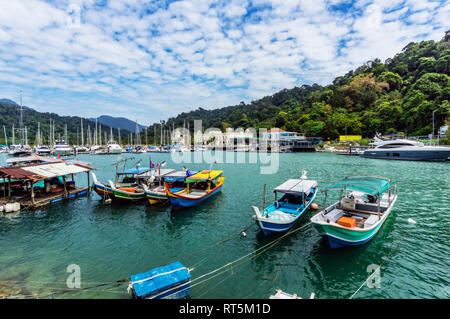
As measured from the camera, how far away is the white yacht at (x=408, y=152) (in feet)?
157

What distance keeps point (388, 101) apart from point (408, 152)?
163 feet

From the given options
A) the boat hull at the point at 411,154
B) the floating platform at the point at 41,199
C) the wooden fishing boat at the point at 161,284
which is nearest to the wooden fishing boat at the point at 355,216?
the wooden fishing boat at the point at 161,284

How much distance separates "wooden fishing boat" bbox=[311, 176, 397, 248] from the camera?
11.4 metres

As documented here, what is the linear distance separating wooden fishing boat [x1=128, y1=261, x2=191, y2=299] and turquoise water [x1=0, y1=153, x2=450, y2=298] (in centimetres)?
112

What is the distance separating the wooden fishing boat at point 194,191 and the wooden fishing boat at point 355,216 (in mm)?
10923

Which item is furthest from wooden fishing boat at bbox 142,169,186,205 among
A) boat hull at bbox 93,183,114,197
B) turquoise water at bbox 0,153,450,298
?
boat hull at bbox 93,183,114,197

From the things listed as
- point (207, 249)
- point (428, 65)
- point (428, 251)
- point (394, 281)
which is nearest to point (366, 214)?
point (428, 251)

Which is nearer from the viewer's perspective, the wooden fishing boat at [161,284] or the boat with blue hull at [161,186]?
the wooden fishing boat at [161,284]

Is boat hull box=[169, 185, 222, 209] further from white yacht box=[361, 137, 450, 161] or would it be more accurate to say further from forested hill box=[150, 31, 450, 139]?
forested hill box=[150, 31, 450, 139]

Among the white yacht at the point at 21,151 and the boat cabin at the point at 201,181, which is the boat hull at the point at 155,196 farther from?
the white yacht at the point at 21,151

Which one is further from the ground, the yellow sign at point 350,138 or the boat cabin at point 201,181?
the yellow sign at point 350,138

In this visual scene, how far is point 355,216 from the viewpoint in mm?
14359

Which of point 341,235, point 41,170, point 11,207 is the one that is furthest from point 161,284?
point 41,170
